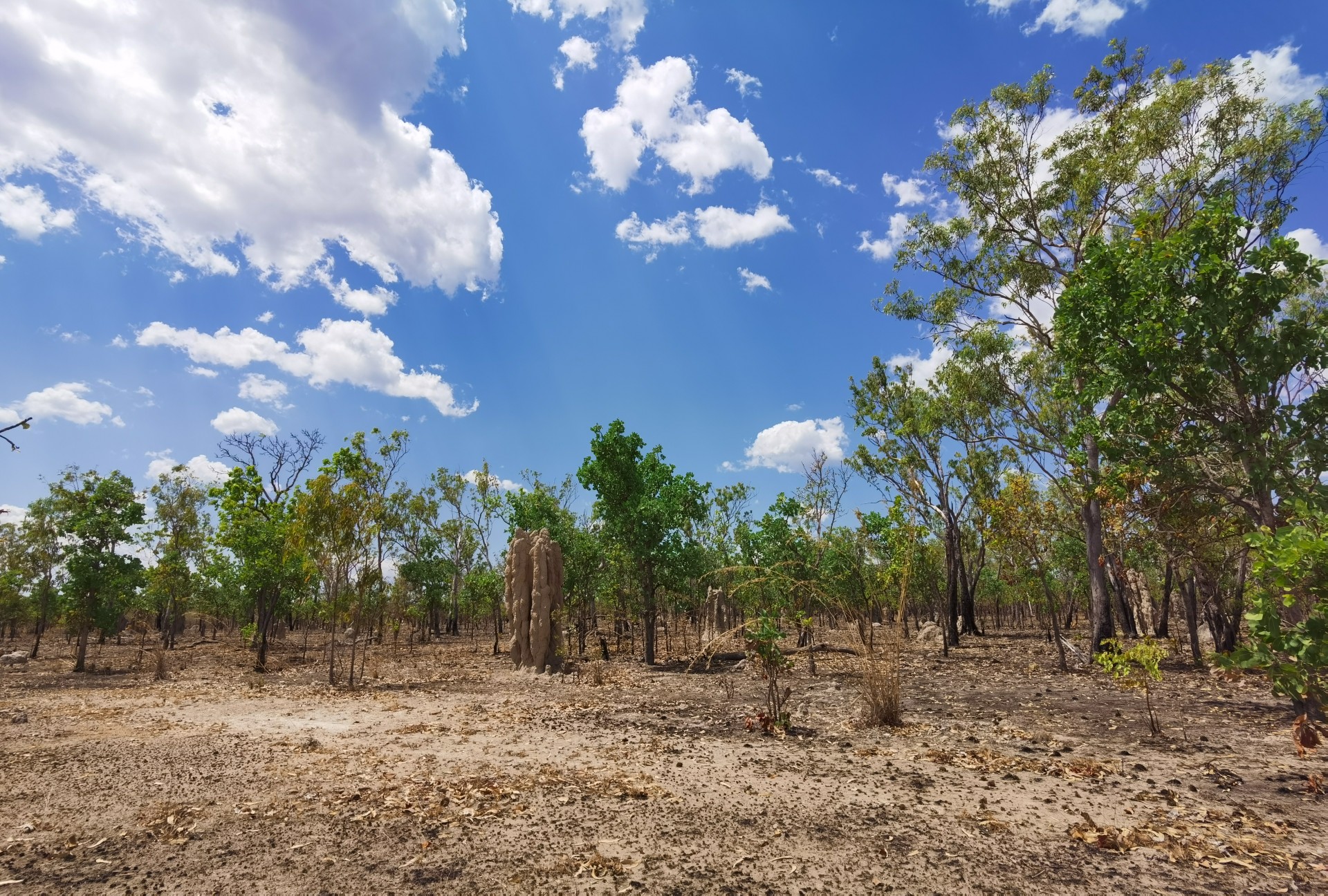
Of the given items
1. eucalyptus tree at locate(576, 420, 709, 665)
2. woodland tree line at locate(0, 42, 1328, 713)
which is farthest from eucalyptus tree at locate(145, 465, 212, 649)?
eucalyptus tree at locate(576, 420, 709, 665)

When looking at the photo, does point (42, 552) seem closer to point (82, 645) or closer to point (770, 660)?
point (82, 645)

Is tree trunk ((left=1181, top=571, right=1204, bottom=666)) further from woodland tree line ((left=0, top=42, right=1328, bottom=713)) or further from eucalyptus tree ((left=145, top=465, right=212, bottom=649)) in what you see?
eucalyptus tree ((left=145, top=465, right=212, bottom=649))

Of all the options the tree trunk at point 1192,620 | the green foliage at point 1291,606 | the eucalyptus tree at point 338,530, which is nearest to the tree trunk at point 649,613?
the eucalyptus tree at point 338,530

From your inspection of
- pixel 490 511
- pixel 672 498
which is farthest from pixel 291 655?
pixel 672 498

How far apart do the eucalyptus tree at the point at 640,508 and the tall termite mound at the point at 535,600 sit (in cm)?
301

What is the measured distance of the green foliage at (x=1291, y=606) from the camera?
425 centimetres

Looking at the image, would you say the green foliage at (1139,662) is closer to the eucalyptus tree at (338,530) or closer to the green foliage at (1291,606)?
the green foliage at (1291,606)

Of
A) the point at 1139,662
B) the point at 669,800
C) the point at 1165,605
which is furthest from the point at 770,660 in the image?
the point at 1165,605

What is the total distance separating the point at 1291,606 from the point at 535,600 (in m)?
16.6

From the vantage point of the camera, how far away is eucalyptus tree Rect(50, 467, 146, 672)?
2159 cm

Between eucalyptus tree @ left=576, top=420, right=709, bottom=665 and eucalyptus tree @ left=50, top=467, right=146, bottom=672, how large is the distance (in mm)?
16790

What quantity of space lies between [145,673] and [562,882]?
79.1 feet

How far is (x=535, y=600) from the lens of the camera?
18.5 meters

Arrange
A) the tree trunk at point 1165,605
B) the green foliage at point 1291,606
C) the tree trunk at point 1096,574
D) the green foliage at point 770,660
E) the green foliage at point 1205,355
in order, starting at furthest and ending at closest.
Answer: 1. the tree trunk at point 1165,605
2. the tree trunk at point 1096,574
3. the green foliage at point 770,660
4. the green foliage at point 1205,355
5. the green foliage at point 1291,606
